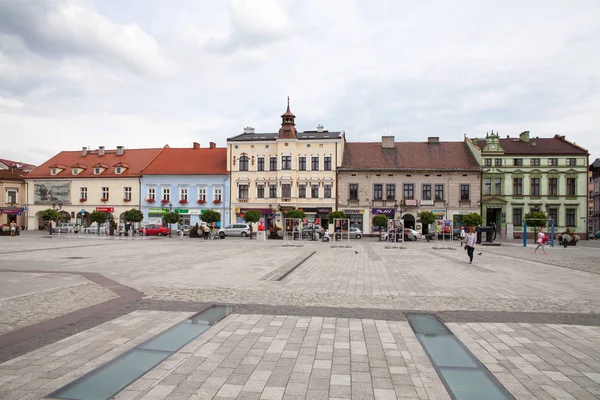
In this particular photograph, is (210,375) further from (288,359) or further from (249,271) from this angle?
(249,271)

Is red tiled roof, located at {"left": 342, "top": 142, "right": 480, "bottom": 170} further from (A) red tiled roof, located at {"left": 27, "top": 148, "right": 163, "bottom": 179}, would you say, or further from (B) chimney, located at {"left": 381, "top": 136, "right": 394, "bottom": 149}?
(A) red tiled roof, located at {"left": 27, "top": 148, "right": 163, "bottom": 179}

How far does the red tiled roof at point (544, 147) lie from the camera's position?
47.9m

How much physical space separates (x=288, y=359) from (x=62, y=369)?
107 inches

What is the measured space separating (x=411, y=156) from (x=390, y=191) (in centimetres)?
522

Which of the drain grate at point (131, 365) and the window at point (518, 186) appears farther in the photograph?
the window at point (518, 186)

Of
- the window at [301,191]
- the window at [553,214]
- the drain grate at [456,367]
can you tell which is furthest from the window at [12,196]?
the window at [553,214]

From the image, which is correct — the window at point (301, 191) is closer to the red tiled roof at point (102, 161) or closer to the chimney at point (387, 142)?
the chimney at point (387, 142)

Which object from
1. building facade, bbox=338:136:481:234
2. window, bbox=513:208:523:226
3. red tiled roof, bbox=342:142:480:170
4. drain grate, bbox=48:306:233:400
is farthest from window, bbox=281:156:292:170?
drain grate, bbox=48:306:233:400

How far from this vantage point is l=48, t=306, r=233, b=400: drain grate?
441 cm

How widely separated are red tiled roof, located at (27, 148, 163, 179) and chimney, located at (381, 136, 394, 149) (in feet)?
96.5

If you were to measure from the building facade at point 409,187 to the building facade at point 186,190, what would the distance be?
14.4 meters

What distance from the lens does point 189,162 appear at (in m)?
53.7

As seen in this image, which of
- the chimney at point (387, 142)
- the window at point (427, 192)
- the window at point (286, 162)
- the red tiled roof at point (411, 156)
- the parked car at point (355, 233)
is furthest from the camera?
the chimney at point (387, 142)

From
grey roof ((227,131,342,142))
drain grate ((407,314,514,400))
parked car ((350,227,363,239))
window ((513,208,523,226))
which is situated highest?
grey roof ((227,131,342,142))
